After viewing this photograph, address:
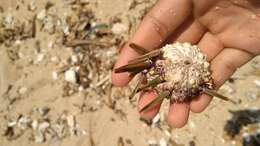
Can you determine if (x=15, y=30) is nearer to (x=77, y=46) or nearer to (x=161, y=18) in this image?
(x=77, y=46)

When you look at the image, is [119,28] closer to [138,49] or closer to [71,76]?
[71,76]

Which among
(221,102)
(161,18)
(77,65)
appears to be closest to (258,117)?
(221,102)

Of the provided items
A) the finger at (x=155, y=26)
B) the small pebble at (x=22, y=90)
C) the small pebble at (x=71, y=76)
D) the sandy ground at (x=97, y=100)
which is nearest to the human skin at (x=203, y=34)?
the finger at (x=155, y=26)

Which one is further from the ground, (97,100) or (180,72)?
(180,72)

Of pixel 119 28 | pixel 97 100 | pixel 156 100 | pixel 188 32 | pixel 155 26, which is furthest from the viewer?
pixel 119 28

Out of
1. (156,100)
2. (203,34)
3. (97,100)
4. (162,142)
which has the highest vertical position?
(203,34)

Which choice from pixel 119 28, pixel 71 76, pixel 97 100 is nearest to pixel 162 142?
pixel 97 100

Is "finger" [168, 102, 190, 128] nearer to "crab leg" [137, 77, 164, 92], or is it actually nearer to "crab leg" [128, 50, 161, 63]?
"crab leg" [137, 77, 164, 92]
